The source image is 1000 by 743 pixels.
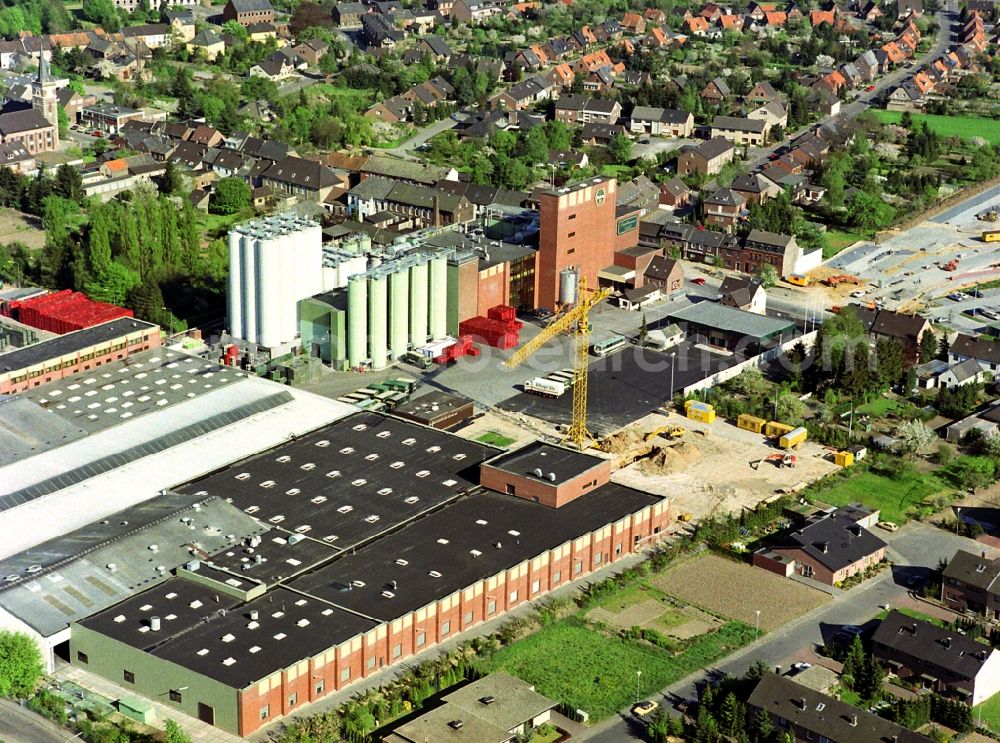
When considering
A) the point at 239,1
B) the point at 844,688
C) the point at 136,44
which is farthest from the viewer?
the point at 239,1

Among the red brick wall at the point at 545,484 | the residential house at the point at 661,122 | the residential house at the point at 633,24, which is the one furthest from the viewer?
the residential house at the point at 633,24

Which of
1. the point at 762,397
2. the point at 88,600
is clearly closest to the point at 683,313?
the point at 762,397

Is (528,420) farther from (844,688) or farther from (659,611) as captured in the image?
(844,688)

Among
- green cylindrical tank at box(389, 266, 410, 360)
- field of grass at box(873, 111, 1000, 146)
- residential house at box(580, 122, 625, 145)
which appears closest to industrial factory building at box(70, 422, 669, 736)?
green cylindrical tank at box(389, 266, 410, 360)

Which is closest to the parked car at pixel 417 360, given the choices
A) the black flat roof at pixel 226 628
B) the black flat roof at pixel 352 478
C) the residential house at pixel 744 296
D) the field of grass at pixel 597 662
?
the black flat roof at pixel 352 478

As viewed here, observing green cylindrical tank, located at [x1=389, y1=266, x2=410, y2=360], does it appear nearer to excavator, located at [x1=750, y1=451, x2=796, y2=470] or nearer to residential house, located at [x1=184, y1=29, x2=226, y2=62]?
excavator, located at [x1=750, y1=451, x2=796, y2=470]

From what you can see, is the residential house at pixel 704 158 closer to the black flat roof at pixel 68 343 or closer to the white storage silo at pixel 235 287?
the white storage silo at pixel 235 287
